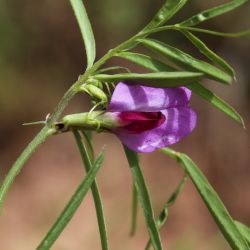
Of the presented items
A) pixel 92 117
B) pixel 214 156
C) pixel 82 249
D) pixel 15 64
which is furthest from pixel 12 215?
pixel 92 117

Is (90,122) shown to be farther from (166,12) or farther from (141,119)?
(166,12)

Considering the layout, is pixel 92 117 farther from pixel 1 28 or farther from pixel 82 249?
pixel 1 28

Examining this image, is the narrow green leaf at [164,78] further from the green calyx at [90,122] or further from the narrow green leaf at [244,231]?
the narrow green leaf at [244,231]

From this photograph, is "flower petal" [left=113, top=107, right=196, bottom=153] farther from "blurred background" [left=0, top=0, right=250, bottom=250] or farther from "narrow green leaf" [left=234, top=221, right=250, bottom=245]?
"blurred background" [left=0, top=0, right=250, bottom=250]

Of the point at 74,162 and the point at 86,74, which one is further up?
the point at 86,74

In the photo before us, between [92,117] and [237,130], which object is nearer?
[92,117]

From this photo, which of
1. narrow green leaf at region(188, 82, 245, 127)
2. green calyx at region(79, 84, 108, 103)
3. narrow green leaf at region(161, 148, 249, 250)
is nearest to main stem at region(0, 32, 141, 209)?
green calyx at region(79, 84, 108, 103)
